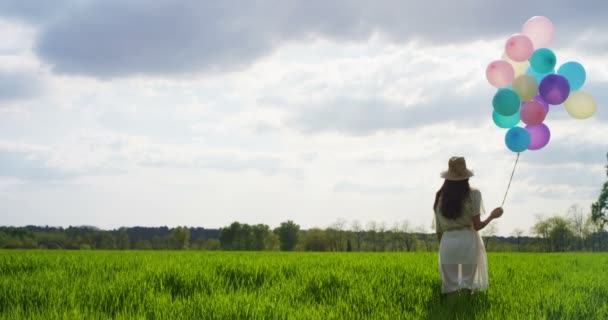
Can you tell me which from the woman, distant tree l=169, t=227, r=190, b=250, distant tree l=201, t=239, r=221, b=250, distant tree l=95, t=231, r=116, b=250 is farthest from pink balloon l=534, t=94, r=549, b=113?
distant tree l=95, t=231, r=116, b=250

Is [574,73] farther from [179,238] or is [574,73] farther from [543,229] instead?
[179,238]

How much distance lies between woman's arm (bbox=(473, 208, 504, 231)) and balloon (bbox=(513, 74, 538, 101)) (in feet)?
6.68

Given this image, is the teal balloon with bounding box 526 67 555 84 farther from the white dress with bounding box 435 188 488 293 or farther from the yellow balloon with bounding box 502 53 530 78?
the white dress with bounding box 435 188 488 293

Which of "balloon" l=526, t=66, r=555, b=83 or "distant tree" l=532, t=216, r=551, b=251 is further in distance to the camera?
"distant tree" l=532, t=216, r=551, b=251

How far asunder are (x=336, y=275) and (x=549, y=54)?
192 inches

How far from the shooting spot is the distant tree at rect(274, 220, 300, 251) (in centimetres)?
9581

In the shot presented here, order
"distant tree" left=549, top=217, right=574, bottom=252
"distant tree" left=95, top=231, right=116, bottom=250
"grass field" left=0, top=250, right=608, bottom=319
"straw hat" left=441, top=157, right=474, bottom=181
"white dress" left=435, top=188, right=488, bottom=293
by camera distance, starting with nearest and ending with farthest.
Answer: "grass field" left=0, top=250, right=608, bottom=319, "straw hat" left=441, top=157, right=474, bottom=181, "white dress" left=435, top=188, right=488, bottom=293, "distant tree" left=549, top=217, right=574, bottom=252, "distant tree" left=95, top=231, right=116, bottom=250

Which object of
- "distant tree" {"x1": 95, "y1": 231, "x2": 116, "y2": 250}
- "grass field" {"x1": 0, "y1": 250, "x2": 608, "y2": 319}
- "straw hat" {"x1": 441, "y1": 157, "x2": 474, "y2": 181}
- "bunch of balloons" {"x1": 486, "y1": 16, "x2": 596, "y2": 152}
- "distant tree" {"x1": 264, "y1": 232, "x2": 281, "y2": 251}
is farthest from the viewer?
"distant tree" {"x1": 95, "y1": 231, "x2": 116, "y2": 250}

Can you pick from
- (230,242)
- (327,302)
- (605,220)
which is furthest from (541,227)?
(327,302)

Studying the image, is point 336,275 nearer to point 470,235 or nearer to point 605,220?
point 470,235

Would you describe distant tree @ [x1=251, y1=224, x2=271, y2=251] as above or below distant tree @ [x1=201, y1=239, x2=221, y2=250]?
above

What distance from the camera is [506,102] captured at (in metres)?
7.60

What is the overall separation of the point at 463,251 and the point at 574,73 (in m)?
3.29

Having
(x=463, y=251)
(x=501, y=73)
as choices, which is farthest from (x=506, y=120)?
(x=463, y=251)
